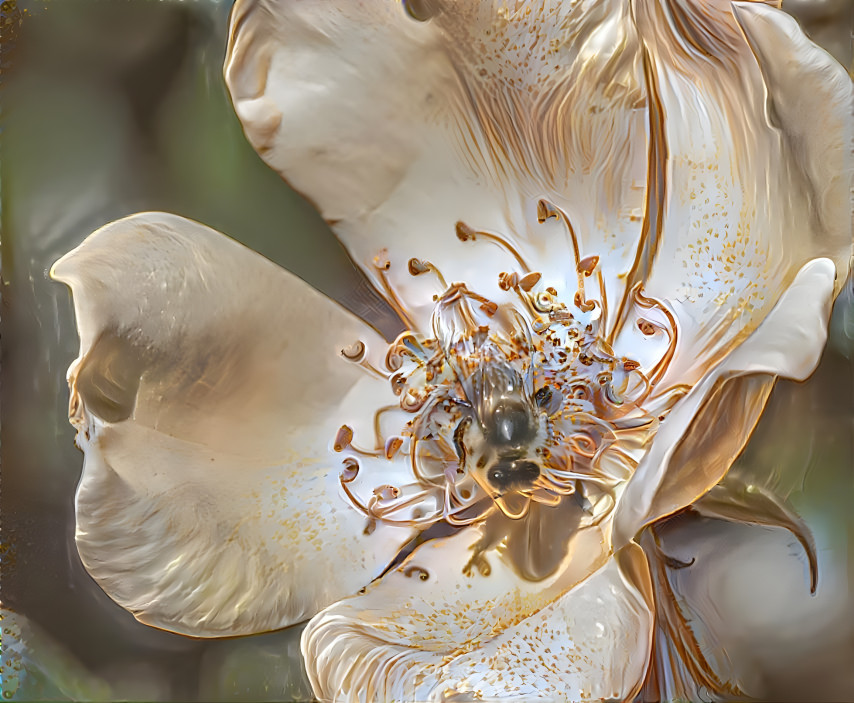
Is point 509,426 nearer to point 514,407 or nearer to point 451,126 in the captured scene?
point 514,407

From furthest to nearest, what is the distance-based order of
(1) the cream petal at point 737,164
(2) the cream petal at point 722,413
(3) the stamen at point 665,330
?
(3) the stamen at point 665,330 < (1) the cream petal at point 737,164 < (2) the cream petal at point 722,413

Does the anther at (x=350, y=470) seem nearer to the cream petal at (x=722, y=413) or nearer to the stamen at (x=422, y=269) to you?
the stamen at (x=422, y=269)

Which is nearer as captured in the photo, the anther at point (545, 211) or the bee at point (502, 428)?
the bee at point (502, 428)

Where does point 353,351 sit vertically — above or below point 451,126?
below

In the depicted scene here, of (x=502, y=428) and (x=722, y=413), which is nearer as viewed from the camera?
(x=722, y=413)

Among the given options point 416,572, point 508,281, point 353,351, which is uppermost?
point 508,281

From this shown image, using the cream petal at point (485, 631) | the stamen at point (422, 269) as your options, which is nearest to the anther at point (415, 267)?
the stamen at point (422, 269)

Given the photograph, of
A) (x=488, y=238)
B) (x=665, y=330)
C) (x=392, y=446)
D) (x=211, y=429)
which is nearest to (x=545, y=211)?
(x=488, y=238)

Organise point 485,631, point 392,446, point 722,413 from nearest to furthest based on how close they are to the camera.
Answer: point 722,413, point 485,631, point 392,446
